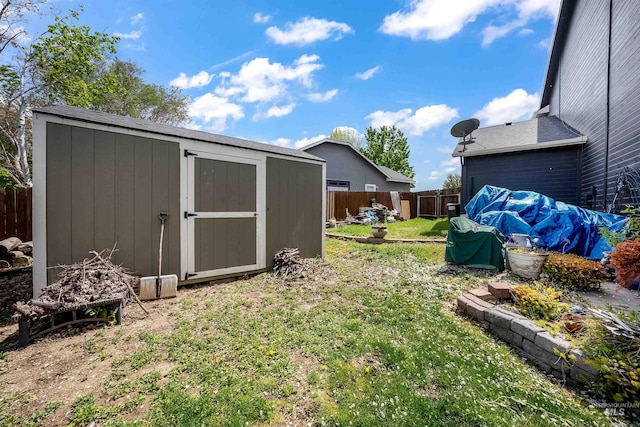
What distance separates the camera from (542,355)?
6.98ft

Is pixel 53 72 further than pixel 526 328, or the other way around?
pixel 53 72

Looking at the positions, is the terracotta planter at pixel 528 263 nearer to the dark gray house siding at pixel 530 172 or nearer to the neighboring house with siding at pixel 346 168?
the dark gray house siding at pixel 530 172

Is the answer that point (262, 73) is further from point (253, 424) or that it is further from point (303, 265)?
point (253, 424)

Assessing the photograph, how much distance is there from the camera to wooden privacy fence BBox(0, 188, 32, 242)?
570cm

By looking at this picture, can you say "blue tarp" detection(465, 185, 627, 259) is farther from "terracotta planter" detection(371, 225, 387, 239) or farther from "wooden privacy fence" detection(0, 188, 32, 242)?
"wooden privacy fence" detection(0, 188, 32, 242)

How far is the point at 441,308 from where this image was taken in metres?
3.18

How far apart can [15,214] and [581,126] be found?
47.5 feet

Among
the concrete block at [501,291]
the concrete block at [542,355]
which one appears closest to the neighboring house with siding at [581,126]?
the concrete block at [501,291]

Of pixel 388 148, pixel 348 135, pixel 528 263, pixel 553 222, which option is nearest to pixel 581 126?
pixel 553 222

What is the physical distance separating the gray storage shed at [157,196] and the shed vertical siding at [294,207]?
0.02 metres

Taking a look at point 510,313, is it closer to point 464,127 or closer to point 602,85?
point 602,85

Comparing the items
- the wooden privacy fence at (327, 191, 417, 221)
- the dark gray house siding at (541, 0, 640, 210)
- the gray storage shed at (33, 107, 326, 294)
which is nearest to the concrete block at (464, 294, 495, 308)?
the gray storage shed at (33, 107, 326, 294)

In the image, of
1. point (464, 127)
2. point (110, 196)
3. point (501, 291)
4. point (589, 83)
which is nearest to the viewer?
point (501, 291)

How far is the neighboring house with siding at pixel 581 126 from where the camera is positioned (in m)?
4.84
